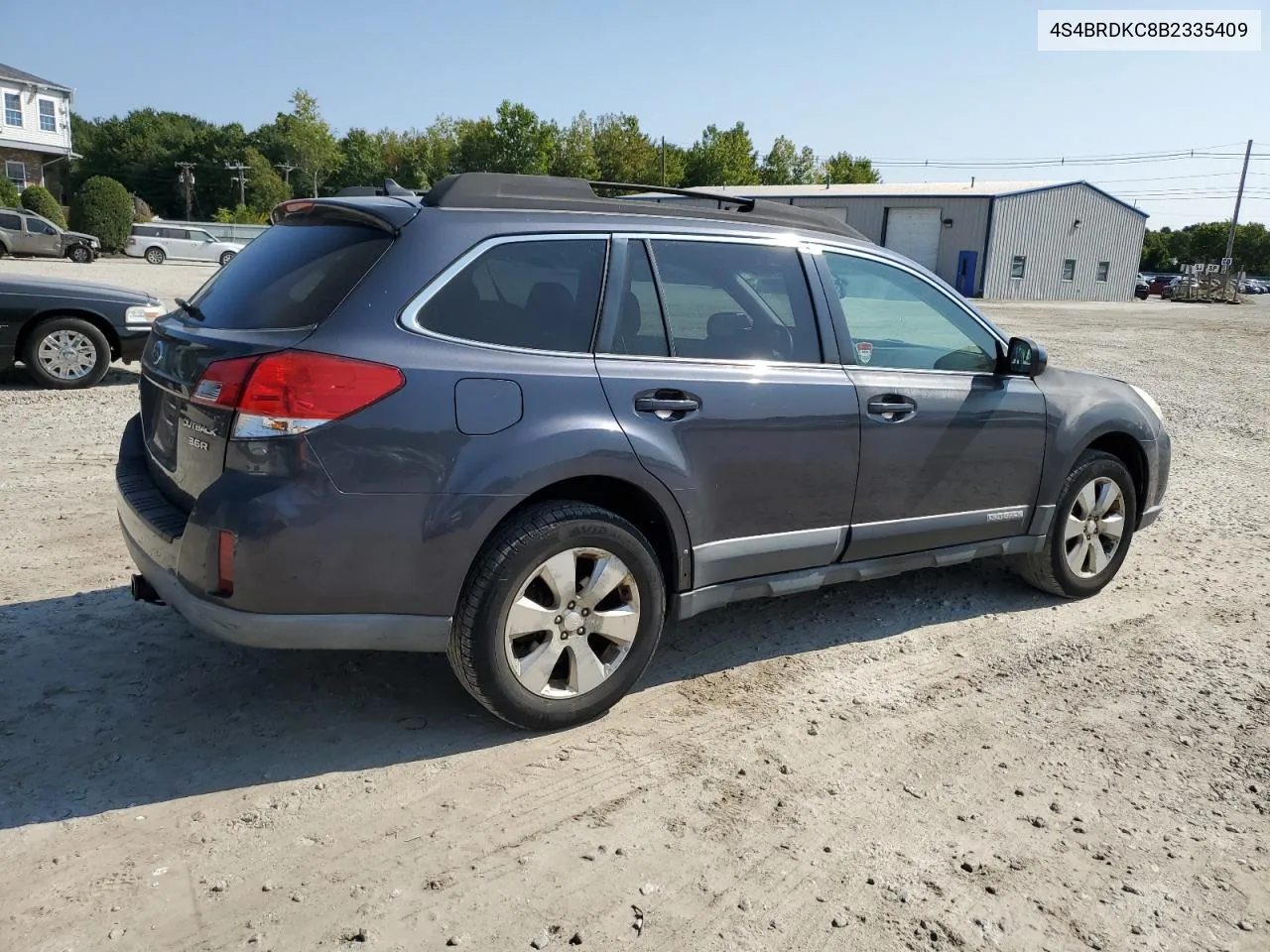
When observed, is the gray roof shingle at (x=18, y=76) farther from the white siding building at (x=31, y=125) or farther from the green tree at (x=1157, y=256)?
the green tree at (x=1157, y=256)

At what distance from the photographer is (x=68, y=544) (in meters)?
5.34

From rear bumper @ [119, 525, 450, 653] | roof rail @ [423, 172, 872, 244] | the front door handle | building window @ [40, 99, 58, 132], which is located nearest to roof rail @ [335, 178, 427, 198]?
roof rail @ [423, 172, 872, 244]

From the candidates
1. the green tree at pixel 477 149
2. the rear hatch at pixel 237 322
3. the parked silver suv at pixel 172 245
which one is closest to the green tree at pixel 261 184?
the green tree at pixel 477 149

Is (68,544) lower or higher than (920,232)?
lower

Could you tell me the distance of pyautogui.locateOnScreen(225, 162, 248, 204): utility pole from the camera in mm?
80188

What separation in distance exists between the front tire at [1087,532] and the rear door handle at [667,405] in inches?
91.6

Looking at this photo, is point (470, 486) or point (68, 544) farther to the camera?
point (68, 544)

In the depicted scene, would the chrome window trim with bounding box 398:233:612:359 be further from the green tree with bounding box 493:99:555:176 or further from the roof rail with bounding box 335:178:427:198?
the green tree with bounding box 493:99:555:176

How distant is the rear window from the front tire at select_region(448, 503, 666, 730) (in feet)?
3.15

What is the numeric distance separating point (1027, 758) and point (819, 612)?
1.49 metres

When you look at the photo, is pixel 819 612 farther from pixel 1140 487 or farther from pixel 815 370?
pixel 1140 487

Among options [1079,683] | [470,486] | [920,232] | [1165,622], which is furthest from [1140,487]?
[920,232]

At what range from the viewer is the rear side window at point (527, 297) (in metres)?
3.34

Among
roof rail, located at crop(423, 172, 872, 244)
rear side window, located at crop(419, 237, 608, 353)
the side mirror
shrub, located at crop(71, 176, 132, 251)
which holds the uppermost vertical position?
shrub, located at crop(71, 176, 132, 251)
